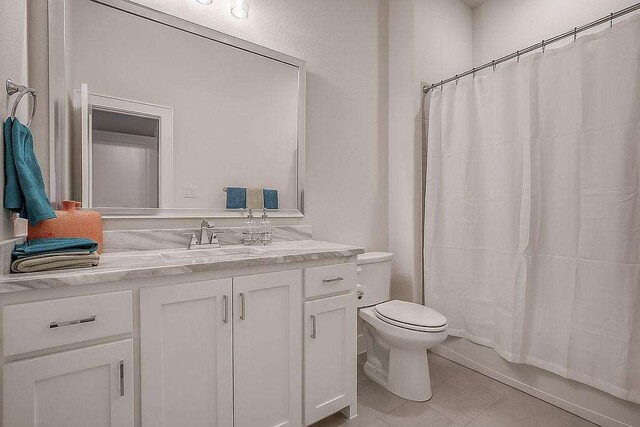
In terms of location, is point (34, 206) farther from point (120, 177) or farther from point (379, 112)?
point (379, 112)

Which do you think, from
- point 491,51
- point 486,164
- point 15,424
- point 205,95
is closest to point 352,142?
point 486,164

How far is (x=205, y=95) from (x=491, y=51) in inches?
87.4

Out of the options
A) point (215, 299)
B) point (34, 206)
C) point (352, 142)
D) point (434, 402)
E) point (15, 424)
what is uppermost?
point (352, 142)

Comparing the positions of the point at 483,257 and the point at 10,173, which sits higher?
the point at 10,173

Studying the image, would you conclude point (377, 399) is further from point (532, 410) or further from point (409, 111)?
point (409, 111)

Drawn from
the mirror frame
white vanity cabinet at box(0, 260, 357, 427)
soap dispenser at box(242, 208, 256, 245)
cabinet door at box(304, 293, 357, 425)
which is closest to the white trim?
the mirror frame

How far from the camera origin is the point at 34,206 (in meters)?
1.03

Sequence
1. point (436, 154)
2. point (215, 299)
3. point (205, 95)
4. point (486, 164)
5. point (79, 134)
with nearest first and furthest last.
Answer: point (215, 299)
point (79, 134)
point (205, 95)
point (486, 164)
point (436, 154)

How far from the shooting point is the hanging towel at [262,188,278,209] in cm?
189

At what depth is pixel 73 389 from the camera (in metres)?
0.95

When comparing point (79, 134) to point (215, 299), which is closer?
point (215, 299)

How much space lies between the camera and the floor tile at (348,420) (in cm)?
158

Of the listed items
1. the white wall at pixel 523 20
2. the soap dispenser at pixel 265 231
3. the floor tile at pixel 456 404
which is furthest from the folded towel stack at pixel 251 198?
the white wall at pixel 523 20

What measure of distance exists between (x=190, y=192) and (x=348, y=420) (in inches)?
55.0
